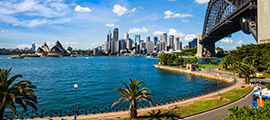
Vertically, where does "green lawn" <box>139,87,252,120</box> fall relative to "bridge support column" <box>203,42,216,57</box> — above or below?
below

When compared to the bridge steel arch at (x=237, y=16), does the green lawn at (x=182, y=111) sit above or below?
below

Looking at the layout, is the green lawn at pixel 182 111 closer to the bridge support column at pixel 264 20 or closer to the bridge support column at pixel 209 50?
the bridge support column at pixel 264 20

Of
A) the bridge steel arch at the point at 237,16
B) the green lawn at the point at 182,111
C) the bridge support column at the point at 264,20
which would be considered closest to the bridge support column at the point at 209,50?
the bridge steel arch at the point at 237,16

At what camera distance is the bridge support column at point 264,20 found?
4721cm

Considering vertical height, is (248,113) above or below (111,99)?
above

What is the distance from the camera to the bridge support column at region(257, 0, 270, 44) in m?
47.2

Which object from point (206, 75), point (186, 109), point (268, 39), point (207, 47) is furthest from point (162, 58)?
point (207, 47)

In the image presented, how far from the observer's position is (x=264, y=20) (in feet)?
161

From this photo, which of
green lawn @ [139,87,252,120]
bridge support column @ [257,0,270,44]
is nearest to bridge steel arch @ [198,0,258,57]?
bridge support column @ [257,0,270,44]

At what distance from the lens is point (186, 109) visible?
19.8 m

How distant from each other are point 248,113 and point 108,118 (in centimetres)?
1317

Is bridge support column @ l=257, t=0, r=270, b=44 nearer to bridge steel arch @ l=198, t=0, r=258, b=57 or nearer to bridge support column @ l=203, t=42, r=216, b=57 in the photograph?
bridge steel arch @ l=198, t=0, r=258, b=57

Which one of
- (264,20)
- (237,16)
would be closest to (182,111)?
(264,20)

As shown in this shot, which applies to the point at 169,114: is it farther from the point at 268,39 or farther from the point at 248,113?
the point at 268,39
